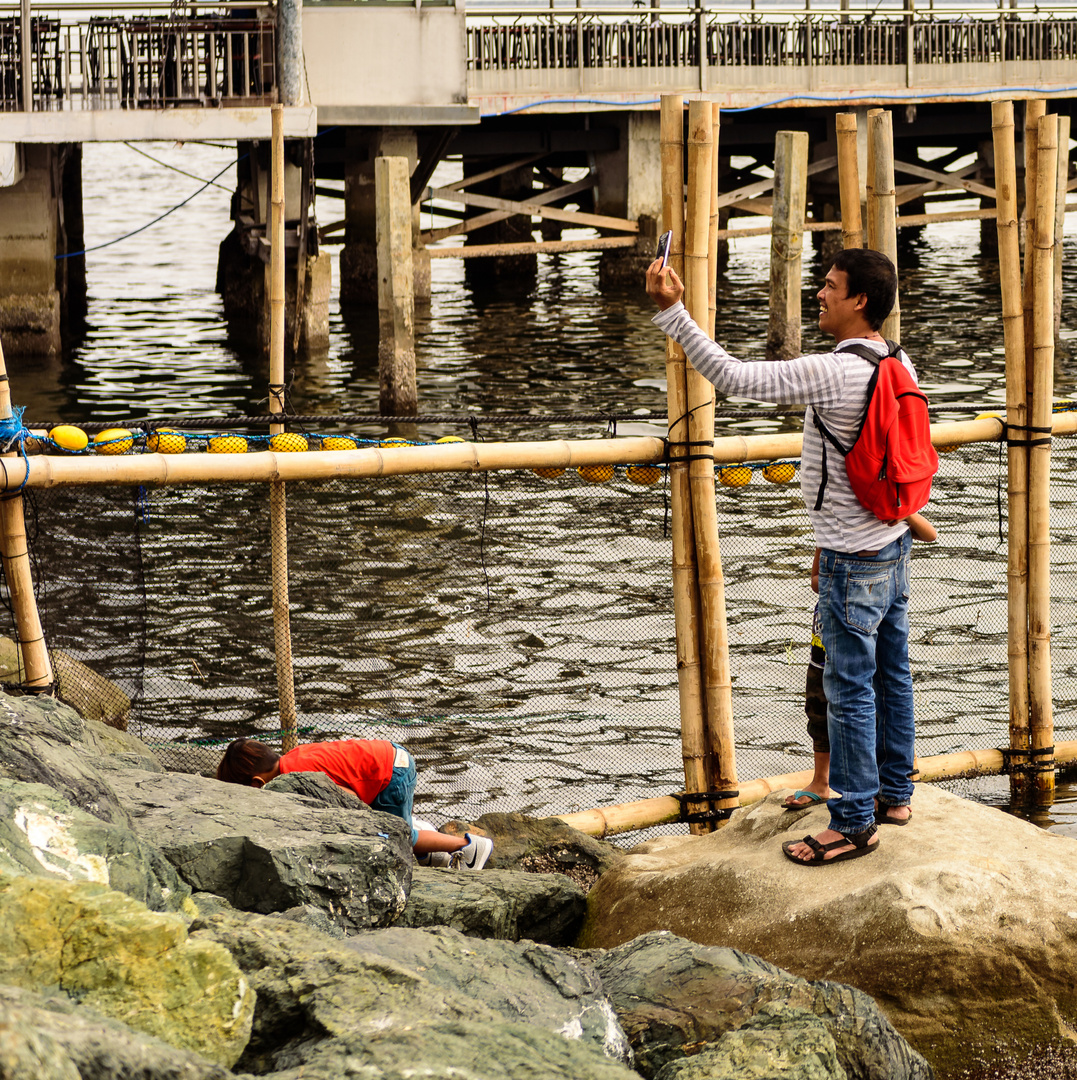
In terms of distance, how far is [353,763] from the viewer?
19.2 feet

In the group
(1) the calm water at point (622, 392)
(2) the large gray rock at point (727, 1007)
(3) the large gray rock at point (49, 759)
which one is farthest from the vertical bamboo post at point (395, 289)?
(2) the large gray rock at point (727, 1007)

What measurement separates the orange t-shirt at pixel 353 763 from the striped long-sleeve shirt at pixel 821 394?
6.65 ft

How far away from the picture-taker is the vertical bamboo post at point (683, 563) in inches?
233

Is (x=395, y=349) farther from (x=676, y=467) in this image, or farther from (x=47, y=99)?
(x=676, y=467)

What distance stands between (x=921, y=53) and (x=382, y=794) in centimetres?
1964

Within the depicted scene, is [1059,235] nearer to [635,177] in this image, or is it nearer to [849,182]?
[635,177]

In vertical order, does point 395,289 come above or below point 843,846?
above

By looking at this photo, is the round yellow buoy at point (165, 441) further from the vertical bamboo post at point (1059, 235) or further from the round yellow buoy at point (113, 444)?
the vertical bamboo post at point (1059, 235)

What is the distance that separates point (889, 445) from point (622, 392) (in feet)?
39.6

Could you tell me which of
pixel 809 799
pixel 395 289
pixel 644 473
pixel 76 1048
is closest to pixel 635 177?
pixel 395 289

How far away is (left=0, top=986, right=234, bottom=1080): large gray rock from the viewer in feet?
7.88

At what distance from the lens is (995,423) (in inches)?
257

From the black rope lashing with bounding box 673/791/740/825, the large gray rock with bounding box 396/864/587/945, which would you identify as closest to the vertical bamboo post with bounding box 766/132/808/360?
the black rope lashing with bounding box 673/791/740/825

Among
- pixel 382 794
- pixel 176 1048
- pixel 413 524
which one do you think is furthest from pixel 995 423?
pixel 413 524
